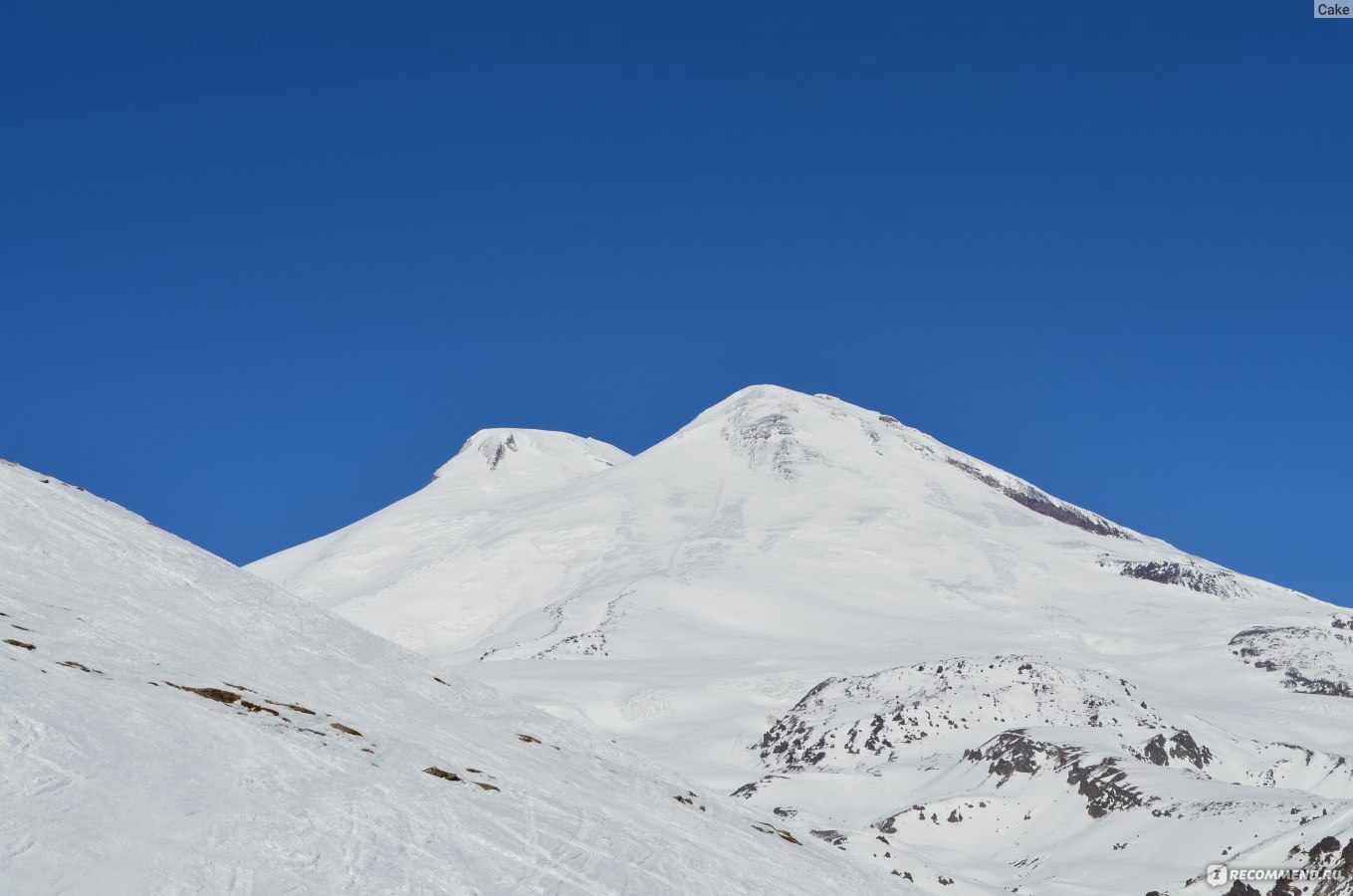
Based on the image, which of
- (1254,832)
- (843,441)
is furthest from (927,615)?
(1254,832)

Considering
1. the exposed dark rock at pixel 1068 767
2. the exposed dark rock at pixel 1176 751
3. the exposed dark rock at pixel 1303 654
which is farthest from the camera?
the exposed dark rock at pixel 1303 654

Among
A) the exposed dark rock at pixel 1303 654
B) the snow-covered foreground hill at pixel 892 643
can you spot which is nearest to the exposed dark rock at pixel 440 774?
the snow-covered foreground hill at pixel 892 643

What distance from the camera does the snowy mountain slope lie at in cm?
1242

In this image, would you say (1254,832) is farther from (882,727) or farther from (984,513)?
(984,513)

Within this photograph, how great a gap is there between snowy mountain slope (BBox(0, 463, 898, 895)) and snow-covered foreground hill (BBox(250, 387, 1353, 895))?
7709mm

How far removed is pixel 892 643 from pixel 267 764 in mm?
88785

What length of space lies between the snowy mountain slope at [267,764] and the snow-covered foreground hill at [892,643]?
771cm

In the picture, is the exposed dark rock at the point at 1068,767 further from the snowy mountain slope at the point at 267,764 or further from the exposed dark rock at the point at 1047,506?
the exposed dark rock at the point at 1047,506

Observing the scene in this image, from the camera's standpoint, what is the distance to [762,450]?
569 ft

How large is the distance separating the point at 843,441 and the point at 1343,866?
152m

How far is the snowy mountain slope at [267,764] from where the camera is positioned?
12422 millimetres

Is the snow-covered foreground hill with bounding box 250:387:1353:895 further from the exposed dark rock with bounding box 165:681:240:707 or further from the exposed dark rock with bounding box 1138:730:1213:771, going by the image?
the exposed dark rock with bounding box 165:681:240:707

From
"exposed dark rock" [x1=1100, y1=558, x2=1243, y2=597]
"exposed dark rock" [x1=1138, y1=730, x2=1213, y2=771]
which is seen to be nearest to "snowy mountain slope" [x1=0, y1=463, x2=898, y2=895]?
"exposed dark rock" [x1=1138, y1=730, x2=1213, y2=771]

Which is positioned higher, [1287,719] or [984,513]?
[984,513]
